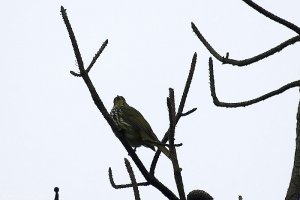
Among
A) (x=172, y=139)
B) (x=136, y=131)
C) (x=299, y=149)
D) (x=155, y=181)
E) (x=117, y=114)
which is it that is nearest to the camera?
(x=299, y=149)

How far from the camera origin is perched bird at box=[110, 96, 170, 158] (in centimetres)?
661

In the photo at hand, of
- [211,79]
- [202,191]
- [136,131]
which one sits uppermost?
[136,131]

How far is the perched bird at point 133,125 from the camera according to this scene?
6.61 metres

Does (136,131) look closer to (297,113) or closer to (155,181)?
(155,181)

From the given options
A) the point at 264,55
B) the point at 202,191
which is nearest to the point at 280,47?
the point at 264,55

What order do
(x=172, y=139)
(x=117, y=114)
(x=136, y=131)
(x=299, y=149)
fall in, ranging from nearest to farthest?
1. (x=299, y=149)
2. (x=172, y=139)
3. (x=136, y=131)
4. (x=117, y=114)

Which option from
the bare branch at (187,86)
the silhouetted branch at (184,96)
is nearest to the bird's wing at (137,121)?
the silhouetted branch at (184,96)

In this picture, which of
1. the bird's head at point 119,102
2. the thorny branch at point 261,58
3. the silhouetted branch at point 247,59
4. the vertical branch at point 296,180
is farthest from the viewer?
the bird's head at point 119,102

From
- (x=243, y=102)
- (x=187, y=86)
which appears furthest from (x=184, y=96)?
(x=243, y=102)

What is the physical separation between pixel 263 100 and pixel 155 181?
0.73 metres

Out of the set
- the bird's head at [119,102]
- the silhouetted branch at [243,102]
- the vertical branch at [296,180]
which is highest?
the bird's head at [119,102]

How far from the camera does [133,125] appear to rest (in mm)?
6816

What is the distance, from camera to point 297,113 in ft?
7.20

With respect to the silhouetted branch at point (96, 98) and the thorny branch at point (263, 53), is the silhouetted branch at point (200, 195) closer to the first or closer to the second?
the silhouetted branch at point (96, 98)
